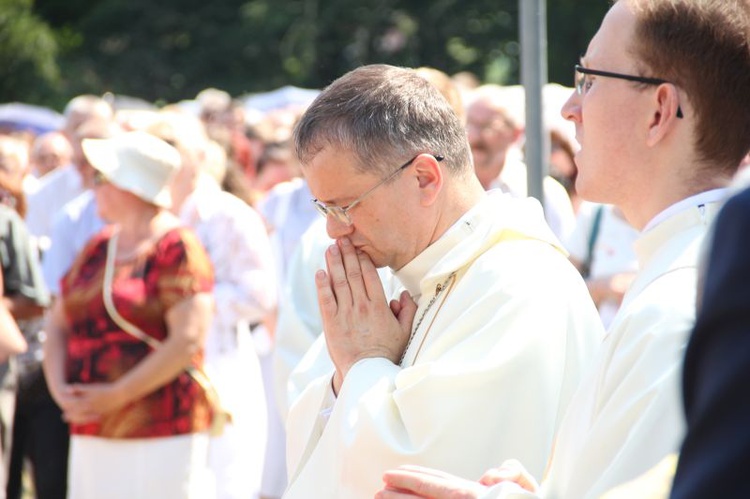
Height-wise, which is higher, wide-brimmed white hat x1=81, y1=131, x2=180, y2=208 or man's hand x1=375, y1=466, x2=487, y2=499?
wide-brimmed white hat x1=81, y1=131, x2=180, y2=208

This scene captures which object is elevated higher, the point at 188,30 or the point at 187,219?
the point at 188,30

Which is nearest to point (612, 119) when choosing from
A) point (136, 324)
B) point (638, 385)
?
point (638, 385)

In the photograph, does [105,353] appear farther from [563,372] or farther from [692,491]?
[692,491]

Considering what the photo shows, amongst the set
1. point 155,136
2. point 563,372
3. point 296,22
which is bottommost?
point 563,372

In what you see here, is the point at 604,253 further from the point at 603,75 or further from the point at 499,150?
the point at 603,75

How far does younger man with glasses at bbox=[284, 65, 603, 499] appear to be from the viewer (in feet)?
9.02

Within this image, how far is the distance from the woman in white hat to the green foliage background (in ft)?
99.1

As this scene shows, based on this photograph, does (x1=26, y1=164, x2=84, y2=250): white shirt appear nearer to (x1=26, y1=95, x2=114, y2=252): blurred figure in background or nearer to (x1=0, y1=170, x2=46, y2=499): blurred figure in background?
(x1=26, y1=95, x2=114, y2=252): blurred figure in background

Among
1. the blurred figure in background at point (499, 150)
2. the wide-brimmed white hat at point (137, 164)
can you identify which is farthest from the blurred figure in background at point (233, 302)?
the blurred figure in background at point (499, 150)

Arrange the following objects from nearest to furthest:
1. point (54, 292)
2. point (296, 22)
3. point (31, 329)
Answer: point (31, 329) < point (54, 292) < point (296, 22)

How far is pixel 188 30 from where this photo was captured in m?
38.0

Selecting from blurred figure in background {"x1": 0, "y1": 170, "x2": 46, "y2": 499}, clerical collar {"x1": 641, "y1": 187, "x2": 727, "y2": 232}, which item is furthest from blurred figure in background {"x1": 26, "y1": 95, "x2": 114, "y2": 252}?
clerical collar {"x1": 641, "y1": 187, "x2": 727, "y2": 232}

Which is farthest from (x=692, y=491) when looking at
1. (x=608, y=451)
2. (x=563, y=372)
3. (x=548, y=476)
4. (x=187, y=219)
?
(x=187, y=219)

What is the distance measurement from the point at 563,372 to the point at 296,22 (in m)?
34.9
